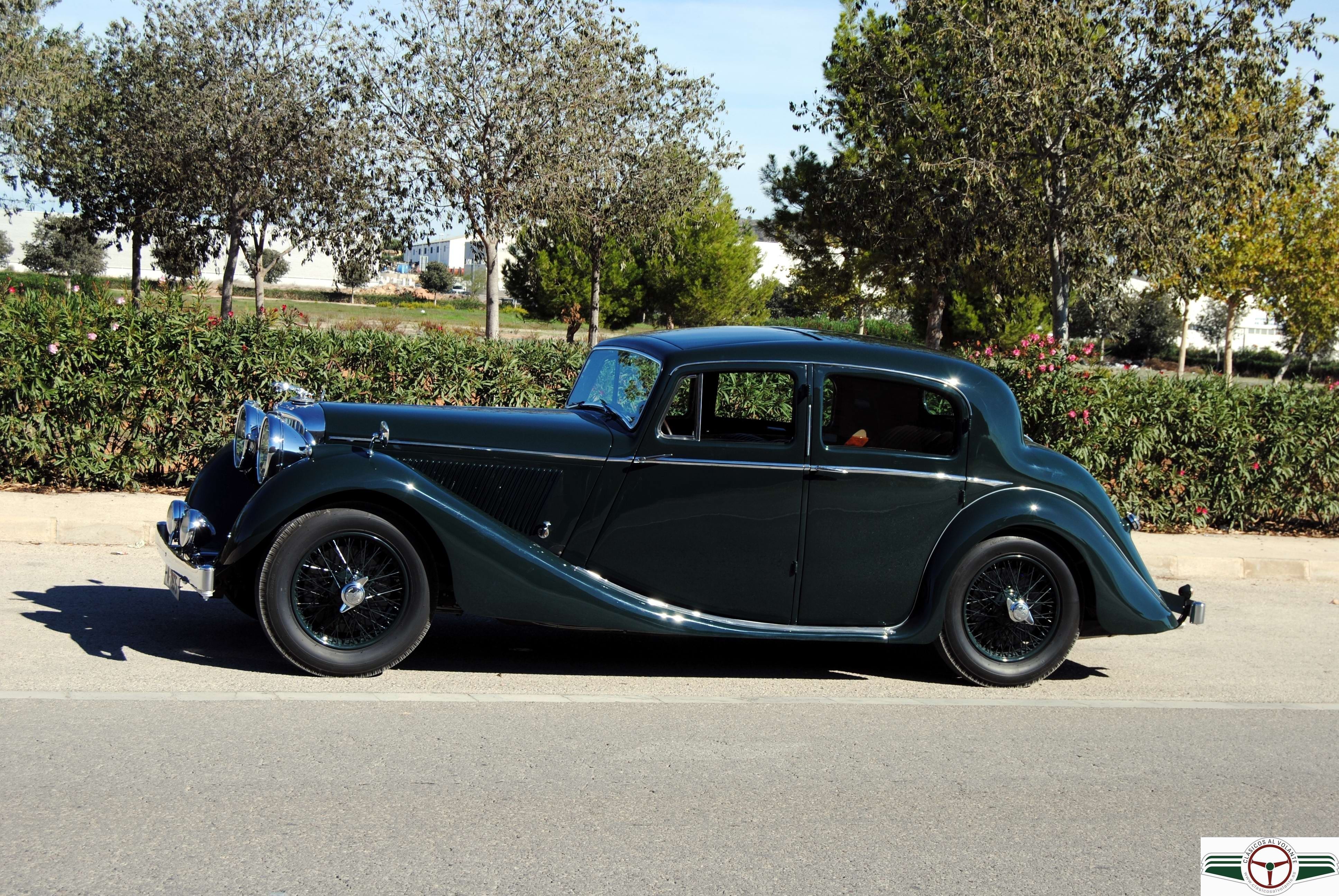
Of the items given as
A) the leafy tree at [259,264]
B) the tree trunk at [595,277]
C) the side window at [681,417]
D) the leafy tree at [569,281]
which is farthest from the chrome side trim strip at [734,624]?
the leafy tree at [569,281]

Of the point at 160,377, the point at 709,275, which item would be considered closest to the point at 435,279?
the point at 709,275

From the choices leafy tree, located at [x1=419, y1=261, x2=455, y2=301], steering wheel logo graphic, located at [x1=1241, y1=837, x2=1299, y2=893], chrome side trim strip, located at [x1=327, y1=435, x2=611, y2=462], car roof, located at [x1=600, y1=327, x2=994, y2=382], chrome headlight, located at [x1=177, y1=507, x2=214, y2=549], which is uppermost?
leafy tree, located at [x1=419, y1=261, x2=455, y2=301]

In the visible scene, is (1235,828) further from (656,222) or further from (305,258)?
(305,258)

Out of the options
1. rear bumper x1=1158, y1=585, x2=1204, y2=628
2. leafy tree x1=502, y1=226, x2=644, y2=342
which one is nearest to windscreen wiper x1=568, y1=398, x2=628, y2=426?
rear bumper x1=1158, y1=585, x2=1204, y2=628

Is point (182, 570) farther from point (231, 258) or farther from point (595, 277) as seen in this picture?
point (595, 277)

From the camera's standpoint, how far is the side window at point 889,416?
18.1ft

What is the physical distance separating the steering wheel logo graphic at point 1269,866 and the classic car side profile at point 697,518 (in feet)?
5.88

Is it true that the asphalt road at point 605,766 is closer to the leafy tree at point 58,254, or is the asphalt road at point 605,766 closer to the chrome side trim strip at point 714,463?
the chrome side trim strip at point 714,463

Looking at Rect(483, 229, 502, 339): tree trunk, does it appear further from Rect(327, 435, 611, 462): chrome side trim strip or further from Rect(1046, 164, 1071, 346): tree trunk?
Rect(327, 435, 611, 462): chrome side trim strip

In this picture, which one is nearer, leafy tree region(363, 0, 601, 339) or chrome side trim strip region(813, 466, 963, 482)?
chrome side trim strip region(813, 466, 963, 482)

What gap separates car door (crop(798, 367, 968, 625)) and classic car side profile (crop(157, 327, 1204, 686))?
0.03 feet

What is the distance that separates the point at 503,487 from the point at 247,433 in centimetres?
137

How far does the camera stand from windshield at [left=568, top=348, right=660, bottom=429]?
5523 mm

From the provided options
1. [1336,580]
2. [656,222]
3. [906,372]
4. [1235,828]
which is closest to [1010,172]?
[656,222]
